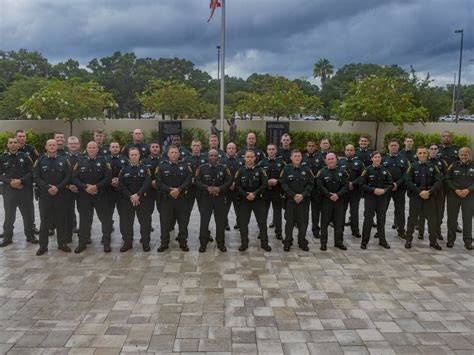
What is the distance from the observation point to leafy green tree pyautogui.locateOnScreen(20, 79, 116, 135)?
1694 centimetres

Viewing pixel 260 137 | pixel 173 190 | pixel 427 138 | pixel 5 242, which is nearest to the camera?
pixel 173 190

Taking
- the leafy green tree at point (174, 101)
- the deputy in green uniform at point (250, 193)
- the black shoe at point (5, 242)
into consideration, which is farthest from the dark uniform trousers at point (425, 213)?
the leafy green tree at point (174, 101)

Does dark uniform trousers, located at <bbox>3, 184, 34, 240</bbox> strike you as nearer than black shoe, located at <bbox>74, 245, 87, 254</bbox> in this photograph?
No

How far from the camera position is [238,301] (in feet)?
17.2

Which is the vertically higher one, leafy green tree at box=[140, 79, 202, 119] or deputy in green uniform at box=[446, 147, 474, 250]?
leafy green tree at box=[140, 79, 202, 119]

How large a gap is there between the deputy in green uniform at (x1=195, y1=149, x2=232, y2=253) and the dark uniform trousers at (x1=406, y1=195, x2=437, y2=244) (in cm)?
319

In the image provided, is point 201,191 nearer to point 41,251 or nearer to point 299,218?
point 299,218

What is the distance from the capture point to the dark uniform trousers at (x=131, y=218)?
23.7 feet

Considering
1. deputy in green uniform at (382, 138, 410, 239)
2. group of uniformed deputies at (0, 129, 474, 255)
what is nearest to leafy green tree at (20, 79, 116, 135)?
group of uniformed deputies at (0, 129, 474, 255)

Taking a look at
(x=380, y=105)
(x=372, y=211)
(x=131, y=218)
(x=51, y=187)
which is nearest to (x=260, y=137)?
(x=380, y=105)

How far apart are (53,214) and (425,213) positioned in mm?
6284

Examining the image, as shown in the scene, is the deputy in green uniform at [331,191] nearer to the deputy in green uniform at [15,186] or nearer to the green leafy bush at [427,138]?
the deputy in green uniform at [15,186]

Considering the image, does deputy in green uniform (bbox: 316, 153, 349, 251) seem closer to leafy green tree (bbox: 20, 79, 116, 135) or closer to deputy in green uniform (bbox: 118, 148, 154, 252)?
deputy in green uniform (bbox: 118, 148, 154, 252)

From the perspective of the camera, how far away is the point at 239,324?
4641 mm
